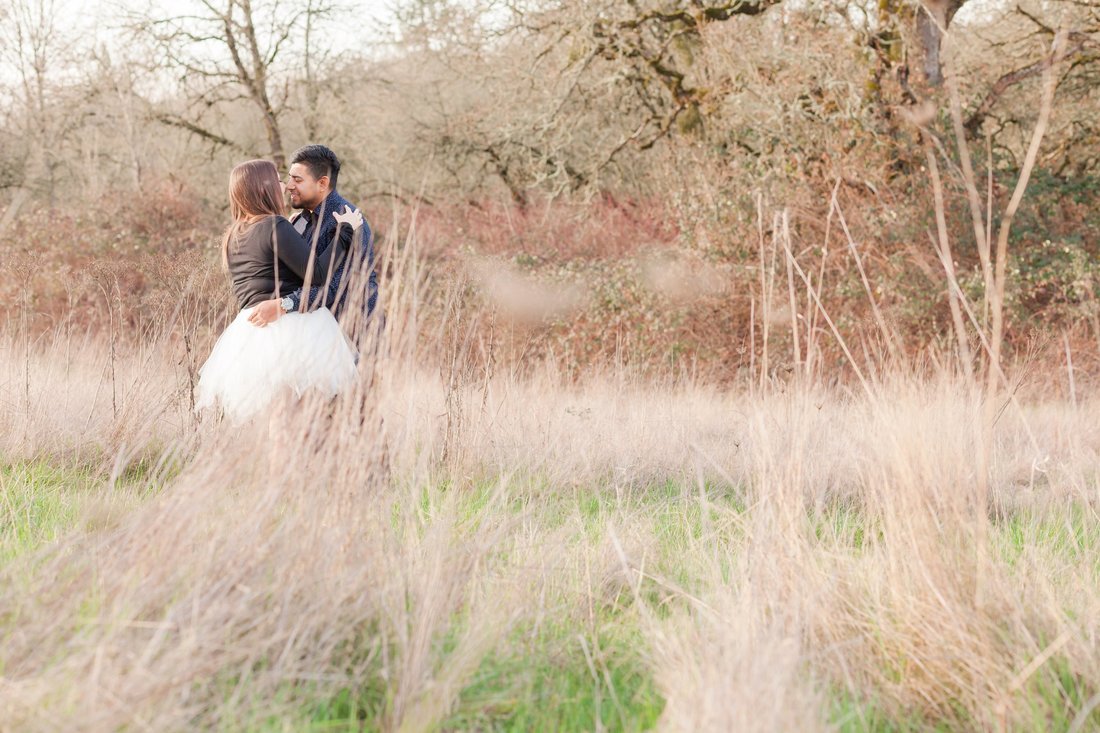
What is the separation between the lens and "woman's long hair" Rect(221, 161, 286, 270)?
3.56 meters

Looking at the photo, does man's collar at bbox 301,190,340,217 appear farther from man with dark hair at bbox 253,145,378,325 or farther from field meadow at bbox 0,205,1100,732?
field meadow at bbox 0,205,1100,732

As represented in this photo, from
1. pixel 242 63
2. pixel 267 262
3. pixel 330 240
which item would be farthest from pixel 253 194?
pixel 242 63

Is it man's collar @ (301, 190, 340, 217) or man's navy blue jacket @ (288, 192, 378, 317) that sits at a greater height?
man's collar @ (301, 190, 340, 217)

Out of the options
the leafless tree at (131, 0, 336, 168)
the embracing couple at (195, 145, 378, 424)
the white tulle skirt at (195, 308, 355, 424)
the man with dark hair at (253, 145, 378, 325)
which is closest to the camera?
the white tulle skirt at (195, 308, 355, 424)

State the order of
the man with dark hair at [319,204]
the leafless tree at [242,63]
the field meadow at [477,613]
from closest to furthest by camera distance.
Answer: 1. the field meadow at [477,613]
2. the man with dark hair at [319,204]
3. the leafless tree at [242,63]

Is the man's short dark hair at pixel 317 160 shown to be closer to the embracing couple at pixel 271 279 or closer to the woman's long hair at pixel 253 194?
the embracing couple at pixel 271 279

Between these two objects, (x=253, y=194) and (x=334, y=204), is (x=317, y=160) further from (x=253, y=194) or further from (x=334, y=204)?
(x=253, y=194)

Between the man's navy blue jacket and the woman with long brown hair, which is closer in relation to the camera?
the woman with long brown hair

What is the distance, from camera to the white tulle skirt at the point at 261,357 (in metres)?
3.18

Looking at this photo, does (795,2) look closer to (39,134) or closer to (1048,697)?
(1048,697)

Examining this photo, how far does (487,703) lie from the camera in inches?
76.2

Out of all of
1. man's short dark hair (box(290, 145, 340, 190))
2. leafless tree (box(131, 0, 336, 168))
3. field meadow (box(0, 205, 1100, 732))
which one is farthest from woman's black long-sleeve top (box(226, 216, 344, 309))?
leafless tree (box(131, 0, 336, 168))

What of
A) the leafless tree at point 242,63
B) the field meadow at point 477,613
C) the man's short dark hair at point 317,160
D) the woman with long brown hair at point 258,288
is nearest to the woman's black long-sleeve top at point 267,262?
the woman with long brown hair at point 258,288

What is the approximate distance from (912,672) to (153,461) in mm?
3577
